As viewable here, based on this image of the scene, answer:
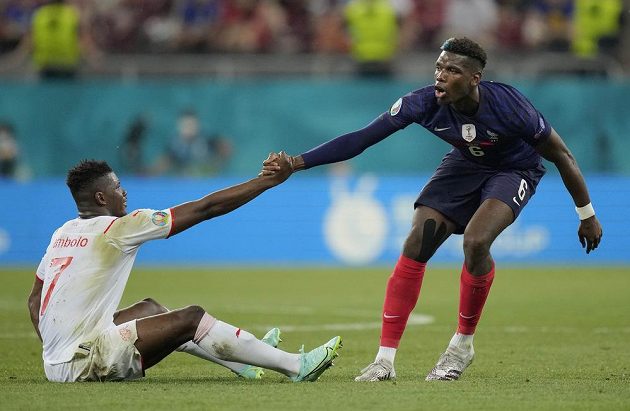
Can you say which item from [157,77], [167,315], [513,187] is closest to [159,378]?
[167,315]

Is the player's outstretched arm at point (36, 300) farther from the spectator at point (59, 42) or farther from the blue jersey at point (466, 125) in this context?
the spectator at point (59, 42)

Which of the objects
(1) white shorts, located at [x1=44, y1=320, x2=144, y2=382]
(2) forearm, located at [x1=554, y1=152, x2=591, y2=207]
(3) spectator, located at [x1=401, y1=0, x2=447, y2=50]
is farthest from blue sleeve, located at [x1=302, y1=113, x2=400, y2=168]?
(3) spectator, located at [x1=401, y1=0, x2=447, y2=50]

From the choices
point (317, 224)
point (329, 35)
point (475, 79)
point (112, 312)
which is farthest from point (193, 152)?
point (112, 312)

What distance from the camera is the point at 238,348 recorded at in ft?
23.1

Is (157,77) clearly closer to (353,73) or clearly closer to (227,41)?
(227,41)

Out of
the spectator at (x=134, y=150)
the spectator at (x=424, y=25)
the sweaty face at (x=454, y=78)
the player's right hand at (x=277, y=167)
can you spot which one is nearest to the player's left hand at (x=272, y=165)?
the player's right hand at (x=277, y=167)

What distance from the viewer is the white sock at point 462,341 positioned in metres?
7.84

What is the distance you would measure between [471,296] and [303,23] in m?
14.4

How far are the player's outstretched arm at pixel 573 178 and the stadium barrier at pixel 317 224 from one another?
36.5 ft

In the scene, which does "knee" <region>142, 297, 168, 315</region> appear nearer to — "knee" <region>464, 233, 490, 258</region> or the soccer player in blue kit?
the soccer player in blue kit

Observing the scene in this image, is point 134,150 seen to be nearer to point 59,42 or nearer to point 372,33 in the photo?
point 59,42

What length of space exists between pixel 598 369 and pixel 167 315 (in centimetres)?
290

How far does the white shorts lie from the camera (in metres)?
6.99

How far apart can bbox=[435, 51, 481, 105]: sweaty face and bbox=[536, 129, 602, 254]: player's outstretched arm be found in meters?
0.58
